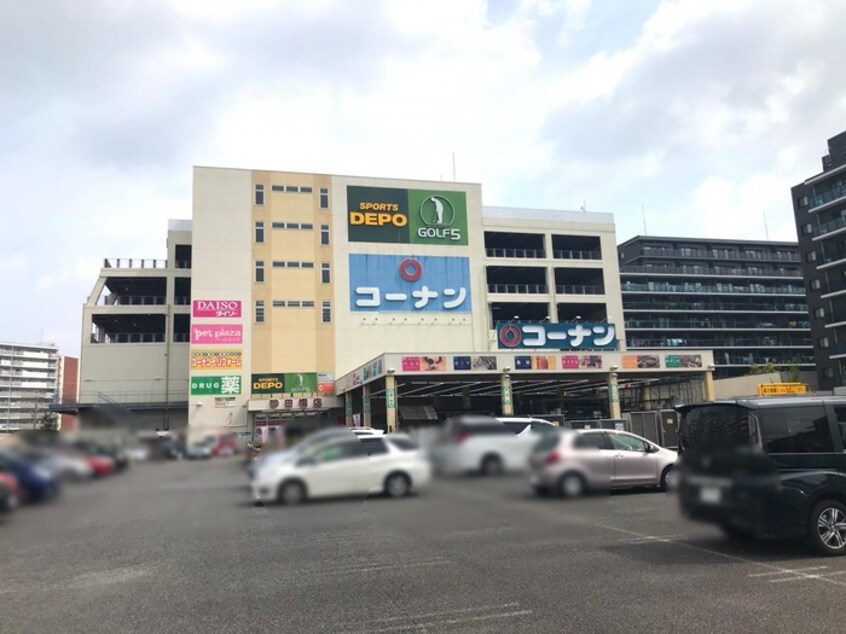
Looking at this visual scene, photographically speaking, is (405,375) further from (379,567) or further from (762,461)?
(379,567)

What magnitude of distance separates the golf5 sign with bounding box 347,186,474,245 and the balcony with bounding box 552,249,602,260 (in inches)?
647

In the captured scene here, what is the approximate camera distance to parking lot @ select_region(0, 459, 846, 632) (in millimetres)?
25188

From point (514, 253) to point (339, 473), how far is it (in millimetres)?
80069

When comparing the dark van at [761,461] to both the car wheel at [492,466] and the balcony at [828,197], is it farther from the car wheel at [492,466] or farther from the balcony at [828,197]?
the balcony at [828,197]

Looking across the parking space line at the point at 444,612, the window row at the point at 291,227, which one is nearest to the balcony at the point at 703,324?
the window row at the point at 291,227

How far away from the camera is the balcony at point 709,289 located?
5202 inches

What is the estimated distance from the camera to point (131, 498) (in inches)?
71.1

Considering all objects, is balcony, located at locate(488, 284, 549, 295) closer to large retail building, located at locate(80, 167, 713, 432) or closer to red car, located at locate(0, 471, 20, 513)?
large retail building, located at locate(80, 167, 713, 432)

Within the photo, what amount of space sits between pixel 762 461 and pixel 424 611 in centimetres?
2811

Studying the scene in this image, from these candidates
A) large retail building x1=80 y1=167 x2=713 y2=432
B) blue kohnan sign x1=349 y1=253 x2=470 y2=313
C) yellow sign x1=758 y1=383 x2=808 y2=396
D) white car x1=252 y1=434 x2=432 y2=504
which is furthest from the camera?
blue kohnan sign x1=349 y1=253 x2=470 y2=313

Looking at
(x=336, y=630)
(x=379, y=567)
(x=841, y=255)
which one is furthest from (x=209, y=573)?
(x=841, y=255)

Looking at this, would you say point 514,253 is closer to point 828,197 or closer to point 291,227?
point 291,227

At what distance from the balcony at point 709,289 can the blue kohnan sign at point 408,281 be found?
233 ft

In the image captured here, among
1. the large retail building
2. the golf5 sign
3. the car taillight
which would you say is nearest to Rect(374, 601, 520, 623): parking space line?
the car taillight
